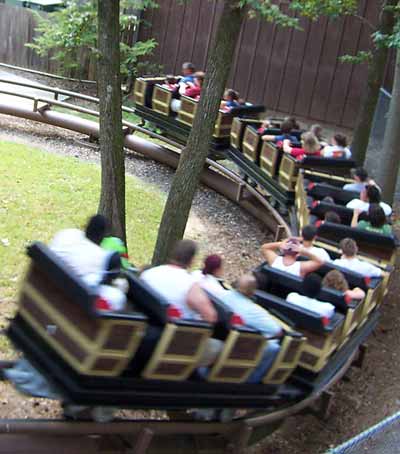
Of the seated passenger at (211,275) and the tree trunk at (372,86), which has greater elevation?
the tree trunk at (372,86)

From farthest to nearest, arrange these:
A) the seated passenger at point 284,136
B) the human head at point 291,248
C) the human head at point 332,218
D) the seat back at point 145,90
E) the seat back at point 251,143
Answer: the seat back at point 145,90
the seat back at point 251,143
the seated passenger at point 284,136
the human head at point 332,218
the human head at point 291,248

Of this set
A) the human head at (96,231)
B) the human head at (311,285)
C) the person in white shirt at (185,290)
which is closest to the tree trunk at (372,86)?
the human head at (311,285)

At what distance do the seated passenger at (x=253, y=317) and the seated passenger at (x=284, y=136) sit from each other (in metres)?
6.29

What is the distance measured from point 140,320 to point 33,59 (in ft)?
67.9

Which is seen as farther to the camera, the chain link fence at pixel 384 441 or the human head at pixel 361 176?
the human head at pixel 361 176

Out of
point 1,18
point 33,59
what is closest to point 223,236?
point 33,59

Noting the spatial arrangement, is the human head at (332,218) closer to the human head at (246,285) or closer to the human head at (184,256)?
the human head at (246,285)

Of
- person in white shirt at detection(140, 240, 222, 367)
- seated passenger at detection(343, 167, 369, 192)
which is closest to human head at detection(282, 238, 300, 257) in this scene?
person in white shirt at detection(140, 240, 222, 367)

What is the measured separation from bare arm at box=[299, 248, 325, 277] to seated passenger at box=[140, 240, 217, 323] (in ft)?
6.18

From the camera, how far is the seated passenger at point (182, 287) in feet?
17.2

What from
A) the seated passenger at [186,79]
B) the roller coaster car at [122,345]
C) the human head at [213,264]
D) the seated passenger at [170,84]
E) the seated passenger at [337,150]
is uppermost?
the seated passenger at [186,79]

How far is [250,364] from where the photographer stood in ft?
18.6

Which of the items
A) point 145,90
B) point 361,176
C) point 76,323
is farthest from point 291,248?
point 145,90

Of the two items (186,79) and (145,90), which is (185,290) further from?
(145,90)
